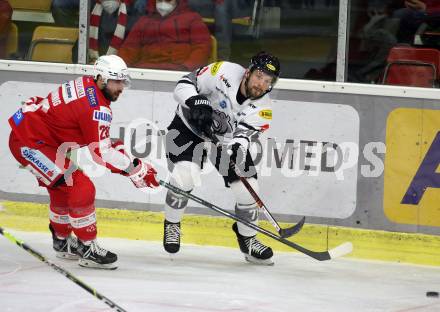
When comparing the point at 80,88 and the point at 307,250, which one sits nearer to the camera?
the point at 80,88

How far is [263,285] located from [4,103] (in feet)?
6.95

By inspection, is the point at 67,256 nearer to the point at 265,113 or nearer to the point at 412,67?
the point at 265,113

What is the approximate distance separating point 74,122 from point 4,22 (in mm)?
1573

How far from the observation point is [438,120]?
20.3 feet

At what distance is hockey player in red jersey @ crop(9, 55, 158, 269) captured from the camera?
5445 mm

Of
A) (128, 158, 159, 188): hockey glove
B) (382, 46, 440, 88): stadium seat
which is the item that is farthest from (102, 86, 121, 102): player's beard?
(382, 46, 440, 88): stadium seat

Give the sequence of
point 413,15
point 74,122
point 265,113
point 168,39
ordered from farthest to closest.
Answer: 1. point 168,39
2. point 413,15
3. point 265,113
4. point 74,122

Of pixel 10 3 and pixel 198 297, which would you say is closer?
pixel 198 297

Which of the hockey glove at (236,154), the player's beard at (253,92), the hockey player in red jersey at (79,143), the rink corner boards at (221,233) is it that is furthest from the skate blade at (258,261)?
the player's beard at (253,92)

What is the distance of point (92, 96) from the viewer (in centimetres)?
545

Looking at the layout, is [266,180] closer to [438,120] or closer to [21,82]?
[438,120]

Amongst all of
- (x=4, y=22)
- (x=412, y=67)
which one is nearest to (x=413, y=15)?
(x=412, y=67)

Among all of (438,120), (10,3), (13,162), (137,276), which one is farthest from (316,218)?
(10,3)

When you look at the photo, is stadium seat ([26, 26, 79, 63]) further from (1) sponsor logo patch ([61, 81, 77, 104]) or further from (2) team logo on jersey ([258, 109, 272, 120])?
(2) team logo on jersey ([258, 109, 272, 120])
